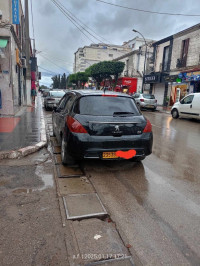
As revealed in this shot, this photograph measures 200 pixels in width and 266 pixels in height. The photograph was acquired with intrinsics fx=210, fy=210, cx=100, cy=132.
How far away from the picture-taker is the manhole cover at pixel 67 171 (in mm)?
4278

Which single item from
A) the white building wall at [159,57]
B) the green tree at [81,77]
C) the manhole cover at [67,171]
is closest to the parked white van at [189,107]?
the manhole cover at [67,171]

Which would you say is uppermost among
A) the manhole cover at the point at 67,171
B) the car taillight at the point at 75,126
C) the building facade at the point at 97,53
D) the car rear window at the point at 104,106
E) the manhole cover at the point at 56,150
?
the building facade at the point at 97,53

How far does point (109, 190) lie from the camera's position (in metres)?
3.70

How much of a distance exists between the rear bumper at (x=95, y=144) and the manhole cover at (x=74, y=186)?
0.46 metres

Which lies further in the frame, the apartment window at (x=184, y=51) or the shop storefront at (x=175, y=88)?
the shop storefront at (x=175, y=88)

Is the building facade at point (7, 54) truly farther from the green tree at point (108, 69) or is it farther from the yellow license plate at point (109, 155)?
the green tree at point (108, 69)

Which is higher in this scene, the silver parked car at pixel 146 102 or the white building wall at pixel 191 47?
the white building wall at pixel 191 47

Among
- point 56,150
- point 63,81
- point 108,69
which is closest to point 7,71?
point 56,150

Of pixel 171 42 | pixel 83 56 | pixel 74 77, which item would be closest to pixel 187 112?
pixel 171 42

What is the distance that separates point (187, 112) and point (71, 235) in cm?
1351

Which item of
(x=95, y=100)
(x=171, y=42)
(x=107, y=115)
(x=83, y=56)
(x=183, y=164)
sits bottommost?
(x=183, y=164)

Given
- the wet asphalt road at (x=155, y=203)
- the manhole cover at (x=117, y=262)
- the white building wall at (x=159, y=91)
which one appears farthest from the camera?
the white building wall at (x=159, y=91)

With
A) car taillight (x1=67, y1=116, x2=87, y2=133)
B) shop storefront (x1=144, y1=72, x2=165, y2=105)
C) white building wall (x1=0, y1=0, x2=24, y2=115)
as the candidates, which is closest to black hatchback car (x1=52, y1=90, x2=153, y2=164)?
car taillight (x1=67, y1=116, x2=87, y2=133)

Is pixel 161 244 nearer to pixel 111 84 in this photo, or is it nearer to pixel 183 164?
pixel 183 164
